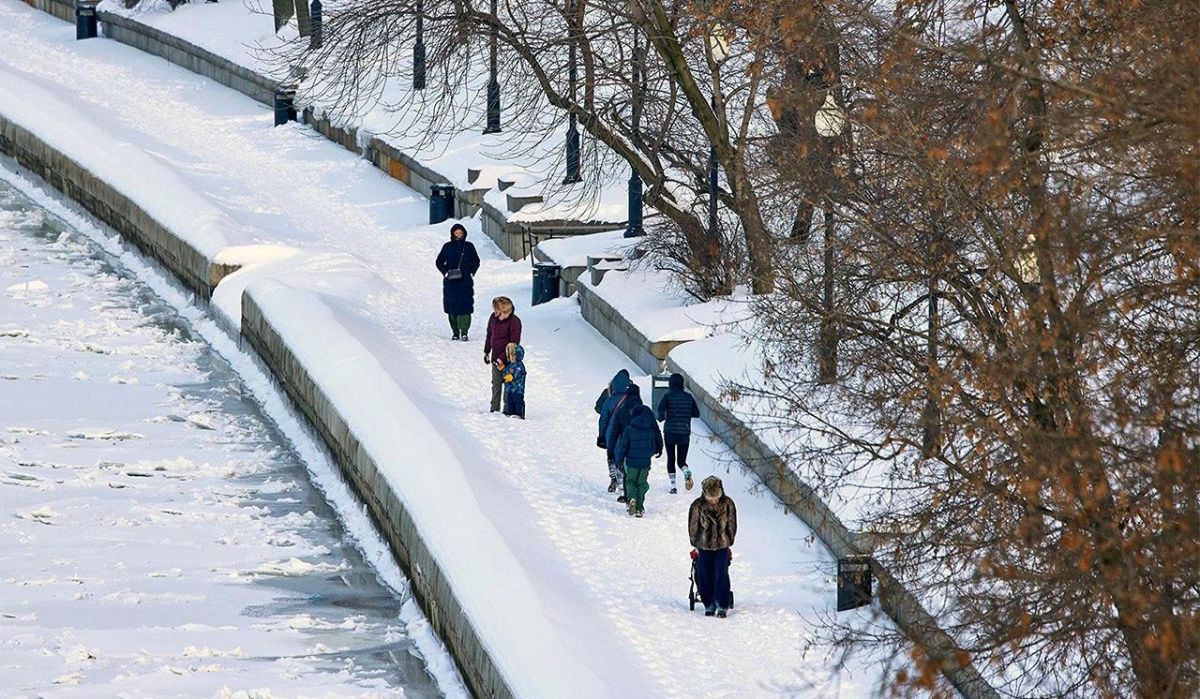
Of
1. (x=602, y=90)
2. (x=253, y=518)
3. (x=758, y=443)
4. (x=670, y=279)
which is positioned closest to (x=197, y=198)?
(x=602, y=90)

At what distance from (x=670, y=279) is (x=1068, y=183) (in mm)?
12783

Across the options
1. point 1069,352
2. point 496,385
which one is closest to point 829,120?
point 496,385

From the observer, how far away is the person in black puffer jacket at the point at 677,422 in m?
18.8

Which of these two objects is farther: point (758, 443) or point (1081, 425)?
point (758, 443)

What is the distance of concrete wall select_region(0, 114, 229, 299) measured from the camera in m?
28.6

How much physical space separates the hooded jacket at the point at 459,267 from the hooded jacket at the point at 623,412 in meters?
5.67

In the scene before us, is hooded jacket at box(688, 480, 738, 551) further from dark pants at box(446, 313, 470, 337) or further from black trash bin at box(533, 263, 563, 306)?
black trash bin at box(533, 263, 563, 306)

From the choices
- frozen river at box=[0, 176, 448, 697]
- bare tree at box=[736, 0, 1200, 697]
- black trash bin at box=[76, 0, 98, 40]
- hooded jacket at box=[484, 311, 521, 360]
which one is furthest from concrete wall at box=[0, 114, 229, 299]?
bare tree at box=[736, 0, 1200, 697]

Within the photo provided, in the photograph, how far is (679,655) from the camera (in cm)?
1544

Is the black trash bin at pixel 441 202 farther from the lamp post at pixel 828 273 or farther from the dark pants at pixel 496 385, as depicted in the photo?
the lamp post at pixel 828 273

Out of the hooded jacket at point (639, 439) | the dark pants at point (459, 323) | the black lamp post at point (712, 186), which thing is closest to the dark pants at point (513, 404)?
the hooded jacket at point (639, 439)

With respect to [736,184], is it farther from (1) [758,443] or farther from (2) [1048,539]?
(2) [1048,539]

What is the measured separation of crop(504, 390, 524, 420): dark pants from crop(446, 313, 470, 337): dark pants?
3.24 metres

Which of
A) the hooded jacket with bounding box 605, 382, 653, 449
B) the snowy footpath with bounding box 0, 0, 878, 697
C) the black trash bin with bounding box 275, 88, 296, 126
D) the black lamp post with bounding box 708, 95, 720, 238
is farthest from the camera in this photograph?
the black trash bin with bounding box 275, 88, 296, 126
